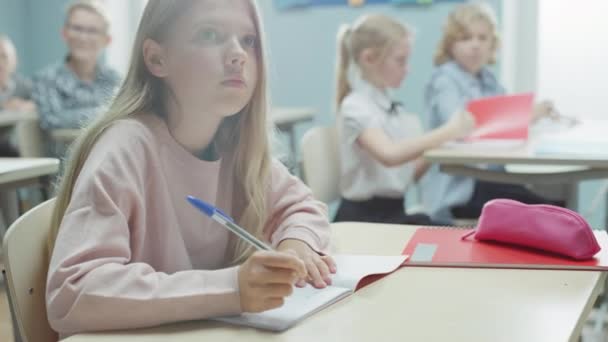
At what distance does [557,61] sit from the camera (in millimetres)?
4203

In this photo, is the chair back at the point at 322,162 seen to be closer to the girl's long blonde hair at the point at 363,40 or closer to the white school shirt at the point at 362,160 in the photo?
the white school shirt at the point at 362,160

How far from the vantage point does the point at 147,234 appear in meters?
1.12

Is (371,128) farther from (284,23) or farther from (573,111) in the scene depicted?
(284,23)

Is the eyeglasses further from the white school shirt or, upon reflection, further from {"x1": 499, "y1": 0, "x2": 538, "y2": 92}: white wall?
the white school shirt

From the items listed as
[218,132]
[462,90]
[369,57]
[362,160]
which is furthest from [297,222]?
[462,90]

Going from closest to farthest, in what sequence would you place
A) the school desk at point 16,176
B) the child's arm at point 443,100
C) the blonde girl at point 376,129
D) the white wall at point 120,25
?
the school desk at point 16,176 → the blonde girl at point 376,129 → the child's arm at point 443,100 → the white wall at point 120,25

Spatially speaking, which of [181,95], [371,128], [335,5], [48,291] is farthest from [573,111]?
[48,291]

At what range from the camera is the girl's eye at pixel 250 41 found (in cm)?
118

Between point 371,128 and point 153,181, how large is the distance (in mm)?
1551

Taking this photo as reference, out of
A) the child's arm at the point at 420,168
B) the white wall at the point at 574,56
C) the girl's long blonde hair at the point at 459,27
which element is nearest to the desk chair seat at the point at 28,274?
the child's arm at the point at 420,168

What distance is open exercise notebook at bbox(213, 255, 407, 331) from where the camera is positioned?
96cm

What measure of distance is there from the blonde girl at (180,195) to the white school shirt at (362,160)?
1.29 m

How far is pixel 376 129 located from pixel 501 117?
0.42m

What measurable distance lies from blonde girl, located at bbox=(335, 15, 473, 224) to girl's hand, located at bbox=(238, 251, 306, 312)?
1571 mm
